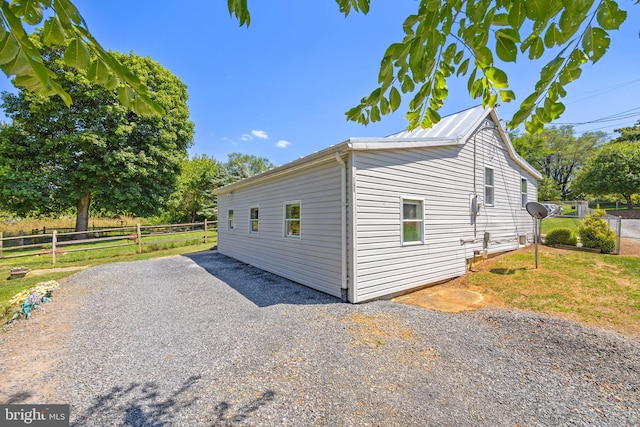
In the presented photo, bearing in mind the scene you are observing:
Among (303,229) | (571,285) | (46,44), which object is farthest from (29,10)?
(571,285)

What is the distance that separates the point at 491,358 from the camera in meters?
3.45

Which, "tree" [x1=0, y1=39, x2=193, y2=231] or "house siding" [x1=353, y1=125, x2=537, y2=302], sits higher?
"tree" [x1=0, y1=39, x2=193, y2=231]

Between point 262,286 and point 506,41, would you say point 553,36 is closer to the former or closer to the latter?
point 506,41

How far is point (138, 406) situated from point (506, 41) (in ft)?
13.4

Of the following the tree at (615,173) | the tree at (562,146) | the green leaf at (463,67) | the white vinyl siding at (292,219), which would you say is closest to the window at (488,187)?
the white vinyl siding at (292,219)

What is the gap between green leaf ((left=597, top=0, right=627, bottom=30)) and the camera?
1.19 meters

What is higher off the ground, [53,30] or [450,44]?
[450,44]

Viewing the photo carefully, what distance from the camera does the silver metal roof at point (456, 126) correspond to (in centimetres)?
818

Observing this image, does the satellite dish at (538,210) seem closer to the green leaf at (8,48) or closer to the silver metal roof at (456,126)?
the silver metal roof at (456,126)

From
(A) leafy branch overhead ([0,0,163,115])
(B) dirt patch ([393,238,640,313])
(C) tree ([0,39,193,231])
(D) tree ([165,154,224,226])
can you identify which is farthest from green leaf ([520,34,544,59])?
(D) tree ([165,154,224,226])

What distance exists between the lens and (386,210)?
589 cm

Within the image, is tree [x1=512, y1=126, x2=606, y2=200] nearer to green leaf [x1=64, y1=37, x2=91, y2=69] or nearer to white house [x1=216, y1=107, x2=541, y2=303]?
white house [x1=216, y1=107, x2=541, y2=303]


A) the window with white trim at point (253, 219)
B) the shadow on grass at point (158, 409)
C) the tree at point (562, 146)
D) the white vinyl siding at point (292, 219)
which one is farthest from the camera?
the tree at point (562, 146)

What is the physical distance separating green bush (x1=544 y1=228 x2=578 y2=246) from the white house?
5.12ft
